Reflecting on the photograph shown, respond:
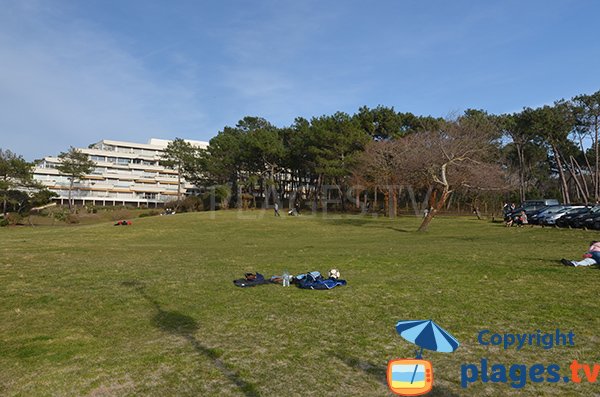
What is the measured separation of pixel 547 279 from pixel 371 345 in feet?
21.3

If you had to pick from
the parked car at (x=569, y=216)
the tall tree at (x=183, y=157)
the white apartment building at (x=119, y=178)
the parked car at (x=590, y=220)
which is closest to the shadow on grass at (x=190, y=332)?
the parked car at (x=590, y=220)

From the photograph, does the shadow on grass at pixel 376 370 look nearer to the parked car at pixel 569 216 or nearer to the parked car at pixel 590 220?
the parked car at pixel 590 220

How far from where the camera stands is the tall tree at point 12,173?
46.7 meters

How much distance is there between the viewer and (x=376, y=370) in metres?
4.94

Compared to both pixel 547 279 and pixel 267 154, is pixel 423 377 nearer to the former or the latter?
pixel 547 279

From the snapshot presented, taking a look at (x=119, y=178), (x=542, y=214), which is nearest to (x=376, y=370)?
(x=542, y=214)

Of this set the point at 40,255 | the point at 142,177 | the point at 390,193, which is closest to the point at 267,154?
the point at 390,193

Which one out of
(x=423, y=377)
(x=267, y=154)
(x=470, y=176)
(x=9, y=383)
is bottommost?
(x=9, y=383)

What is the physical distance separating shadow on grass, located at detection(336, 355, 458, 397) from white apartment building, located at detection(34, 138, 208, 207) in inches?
3236

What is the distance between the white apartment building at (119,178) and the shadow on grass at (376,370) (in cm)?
8220

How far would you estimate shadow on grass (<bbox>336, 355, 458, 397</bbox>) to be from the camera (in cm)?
432

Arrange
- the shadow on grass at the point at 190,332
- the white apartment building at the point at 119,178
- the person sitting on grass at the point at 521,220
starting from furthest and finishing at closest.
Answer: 1. the white apartment building at the point at 119,178
2. the person sitting on grass at the point at 521,220
3. the shadow on grass at the point at 190,332

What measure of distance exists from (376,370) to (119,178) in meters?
92.4

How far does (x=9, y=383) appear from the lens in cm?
471
